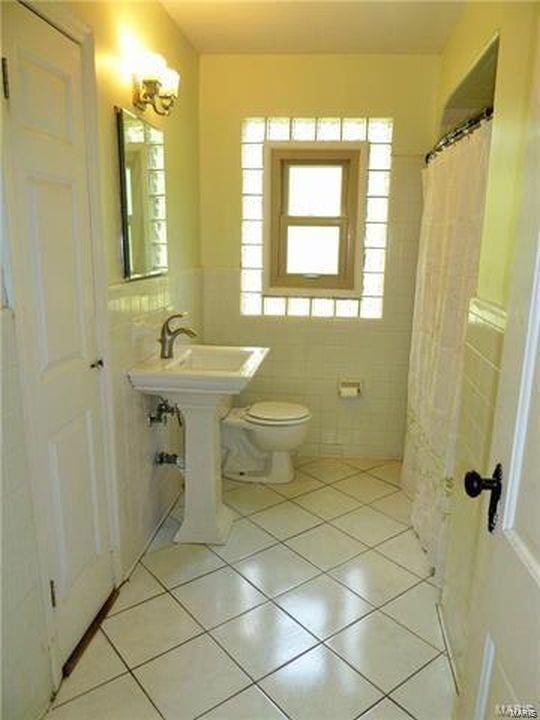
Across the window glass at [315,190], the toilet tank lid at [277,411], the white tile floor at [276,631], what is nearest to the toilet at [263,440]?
A: the toilet tank lid at [277,411]

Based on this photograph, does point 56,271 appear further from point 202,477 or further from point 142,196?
point 202,477

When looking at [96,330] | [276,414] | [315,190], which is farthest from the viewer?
[315,190]

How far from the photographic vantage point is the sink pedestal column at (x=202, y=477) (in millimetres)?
2312

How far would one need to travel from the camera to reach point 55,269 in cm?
154

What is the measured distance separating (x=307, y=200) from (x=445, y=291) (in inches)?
52.5

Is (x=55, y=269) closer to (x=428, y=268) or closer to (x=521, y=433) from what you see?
(x=521, y=433)

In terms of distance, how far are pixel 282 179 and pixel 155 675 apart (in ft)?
8.89

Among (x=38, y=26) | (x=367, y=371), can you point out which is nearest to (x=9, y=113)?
(x=38, y=26)

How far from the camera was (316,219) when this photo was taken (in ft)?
10.3

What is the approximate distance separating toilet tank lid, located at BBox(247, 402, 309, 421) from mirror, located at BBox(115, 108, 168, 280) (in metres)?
1.02

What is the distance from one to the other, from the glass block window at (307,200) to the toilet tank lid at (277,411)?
63 cm

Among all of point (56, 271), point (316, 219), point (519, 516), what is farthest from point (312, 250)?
point (519, 516)

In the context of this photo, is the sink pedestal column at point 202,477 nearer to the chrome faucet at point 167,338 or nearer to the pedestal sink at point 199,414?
the pedestal sink at point 199,414

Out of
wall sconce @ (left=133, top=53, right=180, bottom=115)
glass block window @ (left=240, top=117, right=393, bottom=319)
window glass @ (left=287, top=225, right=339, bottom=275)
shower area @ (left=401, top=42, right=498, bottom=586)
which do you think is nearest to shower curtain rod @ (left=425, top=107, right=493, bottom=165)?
shower area @ (left=401, top=42, right=498, bottom=586)
